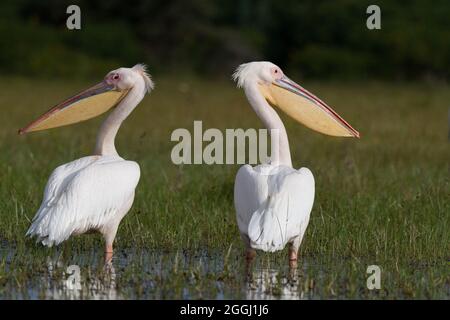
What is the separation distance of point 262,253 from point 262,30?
104 feet

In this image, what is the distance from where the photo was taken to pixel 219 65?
33.5m

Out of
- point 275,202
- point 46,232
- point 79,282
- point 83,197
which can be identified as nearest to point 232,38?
point 83,197

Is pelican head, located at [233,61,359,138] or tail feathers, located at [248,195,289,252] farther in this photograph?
pelican head, located at [233,61,359,138]

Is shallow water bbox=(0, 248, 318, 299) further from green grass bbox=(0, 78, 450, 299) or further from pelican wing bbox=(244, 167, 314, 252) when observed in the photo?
pelican wing bbox=(244, 167, 314, 252)

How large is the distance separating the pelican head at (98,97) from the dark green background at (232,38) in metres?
21.5

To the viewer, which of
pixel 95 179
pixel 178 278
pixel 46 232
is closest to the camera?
pixel 178 278

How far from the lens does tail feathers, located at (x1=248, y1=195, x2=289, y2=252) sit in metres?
6.53

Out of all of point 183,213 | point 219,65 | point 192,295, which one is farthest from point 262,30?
point 192,295

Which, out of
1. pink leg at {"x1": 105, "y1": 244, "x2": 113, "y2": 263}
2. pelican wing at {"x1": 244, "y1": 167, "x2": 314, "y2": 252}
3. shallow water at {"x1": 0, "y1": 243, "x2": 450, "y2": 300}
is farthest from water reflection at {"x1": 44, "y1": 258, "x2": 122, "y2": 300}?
pelican wing at {"x1": 244, "y1": 167, "x2": 314, "y2": 252}

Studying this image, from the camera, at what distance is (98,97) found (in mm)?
7992

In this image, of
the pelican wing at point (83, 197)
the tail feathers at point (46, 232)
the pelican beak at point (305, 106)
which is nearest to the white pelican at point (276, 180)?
the pelican beak at point (305, 106)

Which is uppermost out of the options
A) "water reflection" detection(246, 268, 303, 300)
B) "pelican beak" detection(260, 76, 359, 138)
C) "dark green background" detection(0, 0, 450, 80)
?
"dark green background" detection(0, 0, 450, 80)

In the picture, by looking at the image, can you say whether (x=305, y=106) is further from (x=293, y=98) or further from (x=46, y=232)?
(x=46, y=232)

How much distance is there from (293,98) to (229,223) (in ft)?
3.44
